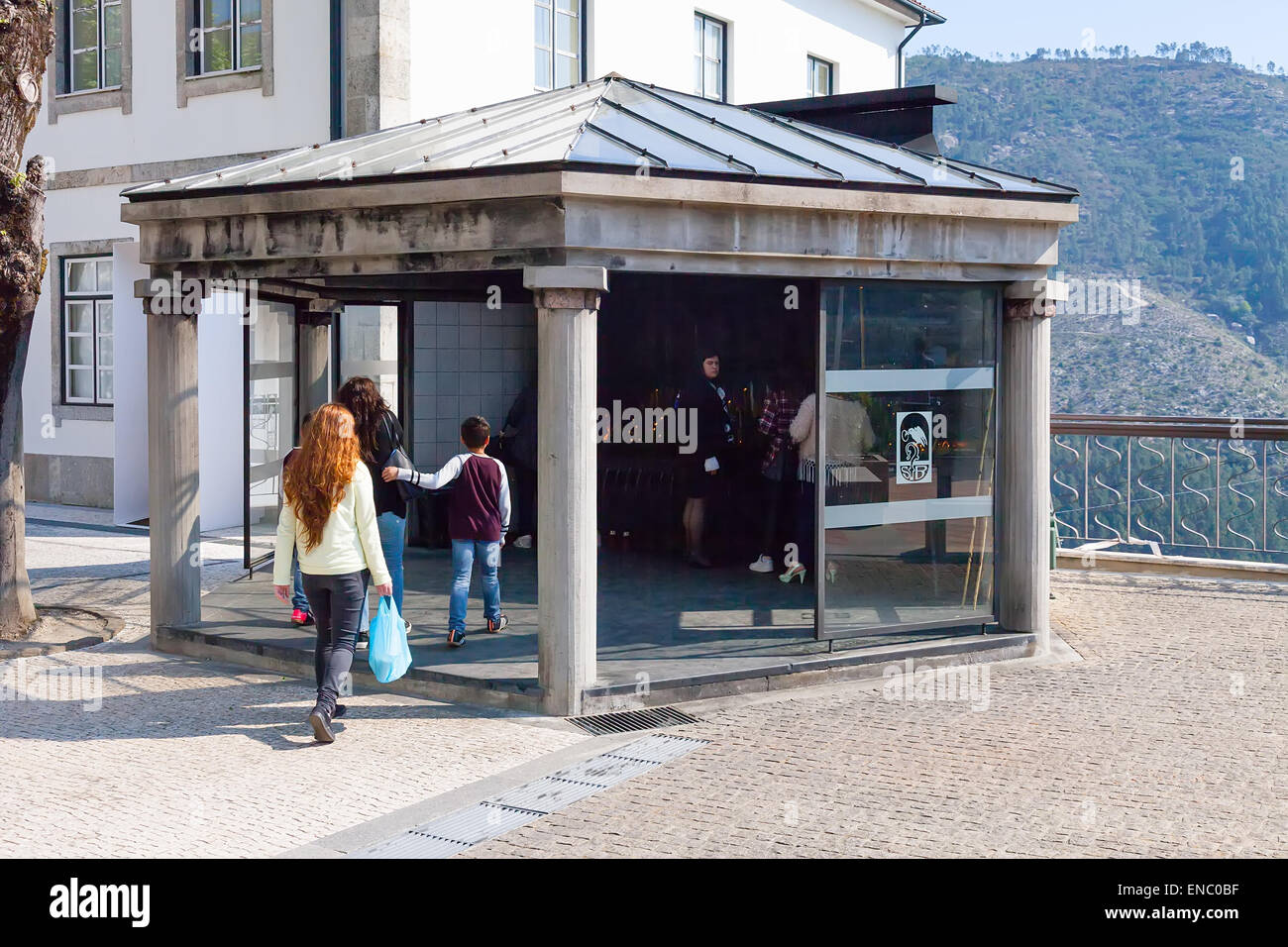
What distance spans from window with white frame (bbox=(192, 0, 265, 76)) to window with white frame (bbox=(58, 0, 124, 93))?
1473 millimetres

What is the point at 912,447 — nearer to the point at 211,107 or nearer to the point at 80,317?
the point at 211,107

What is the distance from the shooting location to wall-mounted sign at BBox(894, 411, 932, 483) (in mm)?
9328

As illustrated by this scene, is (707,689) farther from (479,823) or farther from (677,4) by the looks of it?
(677,4)

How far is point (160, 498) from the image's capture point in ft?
31.3

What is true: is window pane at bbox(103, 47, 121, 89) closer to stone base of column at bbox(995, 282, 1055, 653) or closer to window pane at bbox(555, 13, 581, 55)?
window pane at bbox(555, 13, 581, 55)

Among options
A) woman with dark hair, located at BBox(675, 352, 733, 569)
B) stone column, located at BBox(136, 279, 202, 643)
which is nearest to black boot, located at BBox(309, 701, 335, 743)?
stone column, located at BBox(136, 279, 202, 643)

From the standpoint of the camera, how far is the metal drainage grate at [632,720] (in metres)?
7.70

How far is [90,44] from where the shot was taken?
17062mm

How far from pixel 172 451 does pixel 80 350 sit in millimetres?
9090

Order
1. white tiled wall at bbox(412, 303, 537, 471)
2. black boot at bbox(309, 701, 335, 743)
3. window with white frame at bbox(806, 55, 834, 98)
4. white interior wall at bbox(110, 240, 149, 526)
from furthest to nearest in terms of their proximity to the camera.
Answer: window with white frame at bbox(806, 55, 834, 98) → white interior wall at bbox(110, 240, 149, 526) → white tiled wall at bbox(412, 303, 537, 471) → black boot at bbox(309, 701, 335, 743)

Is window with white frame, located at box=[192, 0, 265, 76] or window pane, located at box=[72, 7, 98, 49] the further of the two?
window pane, located at box=[72, 7, 98, 49]

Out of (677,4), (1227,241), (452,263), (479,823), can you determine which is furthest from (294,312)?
(1227,241)

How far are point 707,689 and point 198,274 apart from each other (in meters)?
4.36
